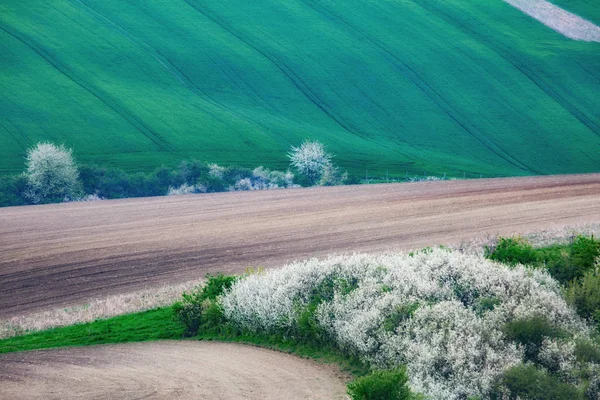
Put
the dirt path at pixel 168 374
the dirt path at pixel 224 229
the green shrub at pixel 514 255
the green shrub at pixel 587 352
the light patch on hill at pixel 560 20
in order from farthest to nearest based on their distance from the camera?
the light patch on hill at pixel 560 20, the dirt path at pixel 224 229, the green shrub at pixel 514 255, the green shrub at pixel 587 352, the dirt path at pixel 168 374

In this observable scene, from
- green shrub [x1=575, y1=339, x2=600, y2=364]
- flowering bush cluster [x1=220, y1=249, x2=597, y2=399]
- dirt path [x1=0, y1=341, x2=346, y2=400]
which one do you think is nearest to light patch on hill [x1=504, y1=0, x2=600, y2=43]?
flowering bush cluster [x1=220, y1=249, x2=597, y2=399]

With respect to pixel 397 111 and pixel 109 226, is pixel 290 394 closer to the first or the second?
pixel 109 226

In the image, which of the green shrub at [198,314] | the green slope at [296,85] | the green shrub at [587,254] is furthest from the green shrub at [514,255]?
the green slope at [296,85]

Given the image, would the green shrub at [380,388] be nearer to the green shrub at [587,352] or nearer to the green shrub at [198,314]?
the green shrub at [587,352]

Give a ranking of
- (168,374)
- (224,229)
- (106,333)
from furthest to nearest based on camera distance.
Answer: (224,229), (106,333), (168,374)

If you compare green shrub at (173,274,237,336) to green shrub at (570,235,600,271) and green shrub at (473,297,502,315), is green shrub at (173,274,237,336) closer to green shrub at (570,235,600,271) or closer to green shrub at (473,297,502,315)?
green shrub at (473,297,502,315)

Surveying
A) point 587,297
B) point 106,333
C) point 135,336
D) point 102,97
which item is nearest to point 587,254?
point 587,297

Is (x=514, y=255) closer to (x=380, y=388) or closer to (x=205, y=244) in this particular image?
(x=380, y=388)
